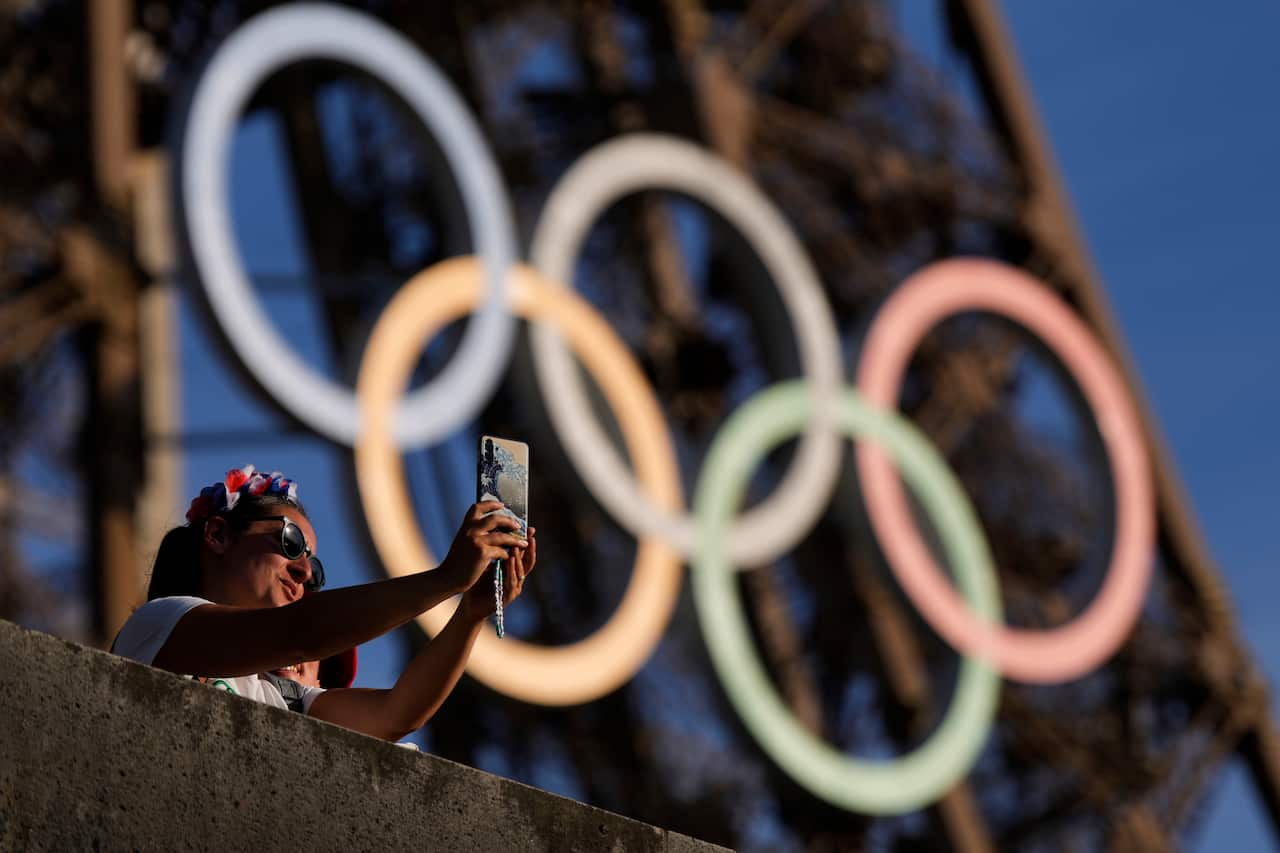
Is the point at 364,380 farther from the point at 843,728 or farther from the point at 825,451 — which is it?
the point at 843,728

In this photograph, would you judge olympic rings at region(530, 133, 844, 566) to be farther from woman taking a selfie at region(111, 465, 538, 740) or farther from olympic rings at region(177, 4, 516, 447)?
woman taking a selfie at region(111, 465, 538, 740)

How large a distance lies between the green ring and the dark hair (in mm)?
13709

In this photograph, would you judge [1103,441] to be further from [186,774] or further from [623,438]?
[186,774]

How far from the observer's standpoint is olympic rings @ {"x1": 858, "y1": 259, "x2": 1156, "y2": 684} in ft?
67.1

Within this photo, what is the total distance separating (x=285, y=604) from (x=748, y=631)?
59.1ft

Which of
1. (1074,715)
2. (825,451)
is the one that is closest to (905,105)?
(1074,715)

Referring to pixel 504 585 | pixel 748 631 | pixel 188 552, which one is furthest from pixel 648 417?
pixel 504 585

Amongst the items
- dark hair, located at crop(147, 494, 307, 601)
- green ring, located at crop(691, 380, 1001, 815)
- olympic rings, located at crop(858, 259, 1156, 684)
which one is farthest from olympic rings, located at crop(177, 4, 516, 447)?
dark hair, located at crop(147, 494, 307, 601)

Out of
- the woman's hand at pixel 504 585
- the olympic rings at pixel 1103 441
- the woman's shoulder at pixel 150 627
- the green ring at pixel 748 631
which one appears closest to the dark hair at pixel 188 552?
the woman's shoulder at pixel 150 627

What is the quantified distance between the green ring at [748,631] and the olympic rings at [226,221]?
7.36 feet

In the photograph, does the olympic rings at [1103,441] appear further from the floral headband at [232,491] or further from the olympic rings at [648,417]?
the floral headband at [232,491]

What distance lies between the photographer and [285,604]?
14.1ft

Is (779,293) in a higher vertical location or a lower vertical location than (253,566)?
higher

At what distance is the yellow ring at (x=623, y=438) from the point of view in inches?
621
